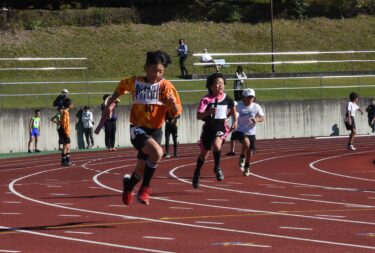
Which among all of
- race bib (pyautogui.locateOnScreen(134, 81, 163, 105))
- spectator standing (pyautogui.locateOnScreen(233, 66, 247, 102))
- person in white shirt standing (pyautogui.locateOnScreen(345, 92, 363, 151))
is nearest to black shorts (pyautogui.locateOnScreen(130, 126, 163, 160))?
race bib (pyautogui.locateOnScreen(134, 81, 163, 105))

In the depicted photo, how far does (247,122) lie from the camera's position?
2295 cm

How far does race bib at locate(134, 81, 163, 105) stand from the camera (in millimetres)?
14031

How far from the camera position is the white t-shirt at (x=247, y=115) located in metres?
22.9

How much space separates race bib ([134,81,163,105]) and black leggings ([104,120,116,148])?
73.2ft

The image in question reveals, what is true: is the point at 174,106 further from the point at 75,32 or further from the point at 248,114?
the point at 75,32

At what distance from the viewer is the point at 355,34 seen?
67.8m

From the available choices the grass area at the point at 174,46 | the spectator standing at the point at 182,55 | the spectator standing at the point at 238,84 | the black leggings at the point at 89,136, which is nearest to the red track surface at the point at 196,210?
the black leggings at the point at 89,136

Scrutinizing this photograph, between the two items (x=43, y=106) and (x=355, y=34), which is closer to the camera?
(x=43, y=106)

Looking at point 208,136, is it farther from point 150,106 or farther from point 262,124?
point 262,124

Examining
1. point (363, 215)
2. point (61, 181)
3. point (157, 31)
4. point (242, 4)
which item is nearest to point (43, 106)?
point (61, 181)

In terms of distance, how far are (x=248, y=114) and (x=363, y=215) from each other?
8677 mm

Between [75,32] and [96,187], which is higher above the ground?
[75,32]

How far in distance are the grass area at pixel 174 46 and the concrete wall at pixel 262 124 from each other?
3.22 metres

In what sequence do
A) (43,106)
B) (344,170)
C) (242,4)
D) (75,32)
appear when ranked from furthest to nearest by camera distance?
1. (242,4)
2. (75,32)
3. (43,106)
4. (344,170)
